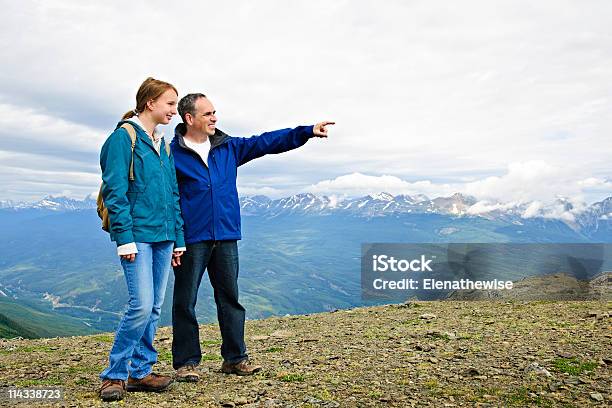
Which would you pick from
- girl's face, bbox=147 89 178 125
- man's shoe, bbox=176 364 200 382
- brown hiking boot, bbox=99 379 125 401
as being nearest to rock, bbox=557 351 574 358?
man's shoe, bbox=176 364 200 382

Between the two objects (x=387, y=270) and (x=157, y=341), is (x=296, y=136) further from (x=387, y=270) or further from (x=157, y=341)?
(x=387, y=270)

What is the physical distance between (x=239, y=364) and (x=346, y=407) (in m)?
2.15

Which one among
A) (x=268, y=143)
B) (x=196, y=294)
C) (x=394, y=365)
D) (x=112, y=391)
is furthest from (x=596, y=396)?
(x=112, y=391)

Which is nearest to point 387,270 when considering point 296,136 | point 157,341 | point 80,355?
point 157,341

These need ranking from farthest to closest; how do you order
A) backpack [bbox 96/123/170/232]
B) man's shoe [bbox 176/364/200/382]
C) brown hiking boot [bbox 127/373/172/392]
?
man's shoe [bbox 176/364/200/382] < brown hiking boot [bbox 127/373/172/392] < backpack [bbox 96/123/170/232]

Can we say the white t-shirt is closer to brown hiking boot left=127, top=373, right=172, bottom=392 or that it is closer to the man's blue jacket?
the man's blue jacket

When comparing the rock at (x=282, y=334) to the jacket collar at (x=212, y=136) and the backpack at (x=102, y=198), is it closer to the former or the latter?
the jacket collar at (x=212, y=136)

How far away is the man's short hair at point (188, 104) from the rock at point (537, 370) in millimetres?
5914

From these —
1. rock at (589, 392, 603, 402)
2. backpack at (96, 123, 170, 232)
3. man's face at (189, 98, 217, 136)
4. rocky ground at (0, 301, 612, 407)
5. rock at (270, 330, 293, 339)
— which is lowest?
rock at (270, 330, 293, 339)

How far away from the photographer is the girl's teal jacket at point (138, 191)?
18.6 ft

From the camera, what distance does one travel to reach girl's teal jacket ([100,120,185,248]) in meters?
5.67

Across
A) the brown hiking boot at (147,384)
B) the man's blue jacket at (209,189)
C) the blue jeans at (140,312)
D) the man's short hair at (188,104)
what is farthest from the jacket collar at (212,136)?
the brown hiking boot at (147,384)

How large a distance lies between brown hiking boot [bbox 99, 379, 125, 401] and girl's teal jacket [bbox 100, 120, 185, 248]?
5.87ft

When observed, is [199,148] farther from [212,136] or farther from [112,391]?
[112,391]
